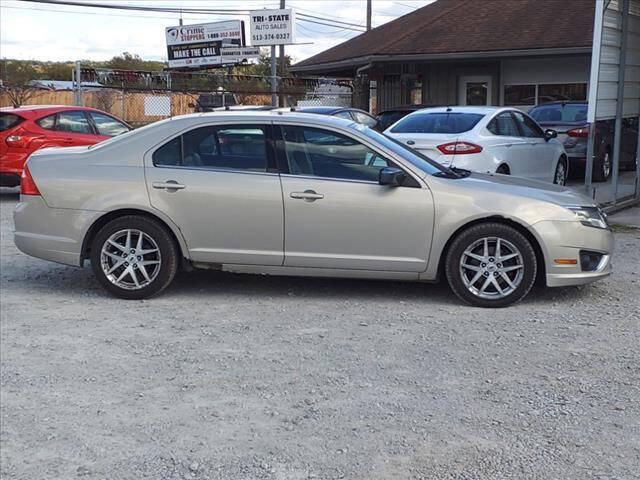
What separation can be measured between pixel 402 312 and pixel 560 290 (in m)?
1.57

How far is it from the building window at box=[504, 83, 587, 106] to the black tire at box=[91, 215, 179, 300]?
17.4 metres

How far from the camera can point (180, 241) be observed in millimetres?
6531

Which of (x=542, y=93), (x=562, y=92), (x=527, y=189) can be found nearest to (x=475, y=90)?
(x=542, y=93)

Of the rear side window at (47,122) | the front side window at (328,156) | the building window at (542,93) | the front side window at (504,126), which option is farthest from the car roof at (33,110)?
the building window at (542,93)

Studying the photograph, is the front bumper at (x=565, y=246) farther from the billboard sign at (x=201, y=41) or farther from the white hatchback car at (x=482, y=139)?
the billboard sign at (x=201, y=41)

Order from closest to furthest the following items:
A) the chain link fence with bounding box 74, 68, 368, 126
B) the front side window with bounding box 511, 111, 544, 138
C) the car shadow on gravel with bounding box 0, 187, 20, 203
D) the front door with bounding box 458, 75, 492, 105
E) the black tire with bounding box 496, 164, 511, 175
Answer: the black tire with bounding box 496, 164, 511, 175 → the front side window with bounding box 511, 111, 544, 138 → the car shadow on gravel with bounding box 0, 187, 20, 203 → the chain link fence with bounding box 74, 68, 368, 126 → the front door with bounding box 458, 75, 492, 105

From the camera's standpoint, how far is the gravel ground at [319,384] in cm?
373

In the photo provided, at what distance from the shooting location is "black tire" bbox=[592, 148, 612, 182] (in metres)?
15.3

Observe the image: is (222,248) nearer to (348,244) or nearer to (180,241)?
(180,241)

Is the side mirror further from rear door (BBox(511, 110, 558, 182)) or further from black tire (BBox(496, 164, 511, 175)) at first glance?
rear door (BBox(511, 110, 558, 182))

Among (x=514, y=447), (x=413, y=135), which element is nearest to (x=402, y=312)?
(x=514, y=447)

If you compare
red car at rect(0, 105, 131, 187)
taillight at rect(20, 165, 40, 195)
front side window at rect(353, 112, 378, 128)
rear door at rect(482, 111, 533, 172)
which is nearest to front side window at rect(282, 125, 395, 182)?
taillight at rect(20, 165, 40, 195)

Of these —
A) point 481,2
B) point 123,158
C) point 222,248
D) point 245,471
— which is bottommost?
point 245,471

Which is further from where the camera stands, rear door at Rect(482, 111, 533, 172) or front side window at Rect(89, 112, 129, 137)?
front side window at Rect(89, 112, 129, 137)
